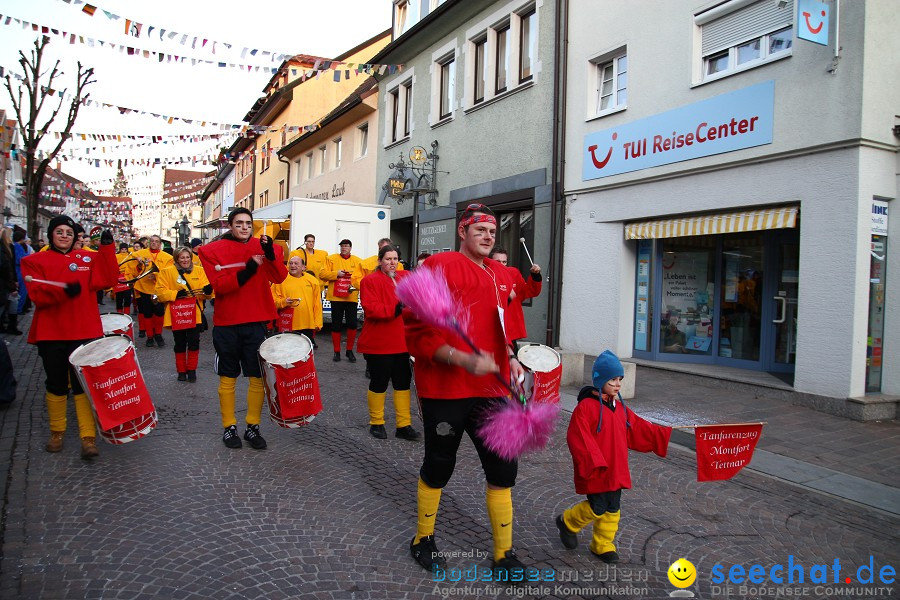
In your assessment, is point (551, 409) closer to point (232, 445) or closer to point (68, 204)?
point (232, 445)

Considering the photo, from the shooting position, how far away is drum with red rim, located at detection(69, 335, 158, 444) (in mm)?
4590

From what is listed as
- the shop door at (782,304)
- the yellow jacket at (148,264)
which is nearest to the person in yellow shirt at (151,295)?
the yellow jacket at (148,264)

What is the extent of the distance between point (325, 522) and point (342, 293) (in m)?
7.12

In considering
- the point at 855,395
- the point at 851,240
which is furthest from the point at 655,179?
the point at 855,395

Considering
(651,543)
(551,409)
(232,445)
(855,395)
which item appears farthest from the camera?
(855,395)

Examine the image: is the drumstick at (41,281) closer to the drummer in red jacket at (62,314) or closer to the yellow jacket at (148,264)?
the drummer in red jacket at (62,314)

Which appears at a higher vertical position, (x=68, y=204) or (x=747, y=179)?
(x=68, y=204)

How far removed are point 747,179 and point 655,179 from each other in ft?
5.66

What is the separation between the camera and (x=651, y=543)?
379cm

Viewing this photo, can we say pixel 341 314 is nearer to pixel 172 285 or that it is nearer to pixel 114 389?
pixel 172 285

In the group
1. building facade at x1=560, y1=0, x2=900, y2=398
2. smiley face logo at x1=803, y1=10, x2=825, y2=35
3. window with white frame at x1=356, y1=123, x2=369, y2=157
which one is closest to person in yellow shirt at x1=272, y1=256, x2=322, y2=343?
building facade at x1=560, y1=0, x2=900, y2=398

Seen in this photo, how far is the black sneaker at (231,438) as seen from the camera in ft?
17.7

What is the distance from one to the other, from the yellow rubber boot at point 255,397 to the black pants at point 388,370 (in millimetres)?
1056

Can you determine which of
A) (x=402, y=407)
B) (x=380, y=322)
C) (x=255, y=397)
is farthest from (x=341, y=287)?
(x=255, y=397)
